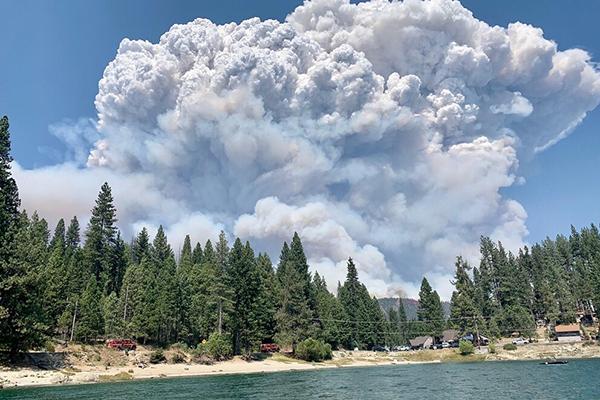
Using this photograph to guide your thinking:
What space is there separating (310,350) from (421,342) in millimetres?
87880

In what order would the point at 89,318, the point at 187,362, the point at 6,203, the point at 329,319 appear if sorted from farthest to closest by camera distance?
the point at 329,319
the point at 187,362
the point at 89,318
the point at 6,203

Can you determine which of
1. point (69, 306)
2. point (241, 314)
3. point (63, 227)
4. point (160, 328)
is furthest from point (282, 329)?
point (63, 227)

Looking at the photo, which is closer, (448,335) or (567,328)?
(567,328)

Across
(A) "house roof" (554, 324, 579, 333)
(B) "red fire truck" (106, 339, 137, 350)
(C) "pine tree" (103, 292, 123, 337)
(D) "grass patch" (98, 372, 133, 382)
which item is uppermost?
(C) "pine tree" (103, 292, 123, 337)

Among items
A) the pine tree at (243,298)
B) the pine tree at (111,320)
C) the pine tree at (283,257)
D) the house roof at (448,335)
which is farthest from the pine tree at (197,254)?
the house roof at (448,335)

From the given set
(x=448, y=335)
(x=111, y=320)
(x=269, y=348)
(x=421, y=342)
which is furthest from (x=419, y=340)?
(x=111, y=320)

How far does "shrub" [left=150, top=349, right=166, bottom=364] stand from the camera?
77062 millimetres

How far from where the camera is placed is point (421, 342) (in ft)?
573

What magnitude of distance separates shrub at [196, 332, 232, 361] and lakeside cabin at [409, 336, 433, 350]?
10517cm

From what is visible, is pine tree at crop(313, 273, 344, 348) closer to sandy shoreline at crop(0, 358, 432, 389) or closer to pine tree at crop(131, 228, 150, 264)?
sandy shoreline at crop(0, 358, 432, 389)

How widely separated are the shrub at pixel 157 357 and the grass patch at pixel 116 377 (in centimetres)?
1223

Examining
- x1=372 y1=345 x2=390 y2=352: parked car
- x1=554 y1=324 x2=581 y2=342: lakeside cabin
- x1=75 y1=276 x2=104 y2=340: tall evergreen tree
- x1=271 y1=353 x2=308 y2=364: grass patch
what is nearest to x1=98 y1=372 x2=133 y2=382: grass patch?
x1=75 y1=276 x2=104 y2=340: tall evergreen tree

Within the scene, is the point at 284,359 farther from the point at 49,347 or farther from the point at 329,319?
the point at 49,347

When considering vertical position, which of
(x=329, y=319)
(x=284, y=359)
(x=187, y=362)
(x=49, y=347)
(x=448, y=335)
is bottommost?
(x=284, y=359)
